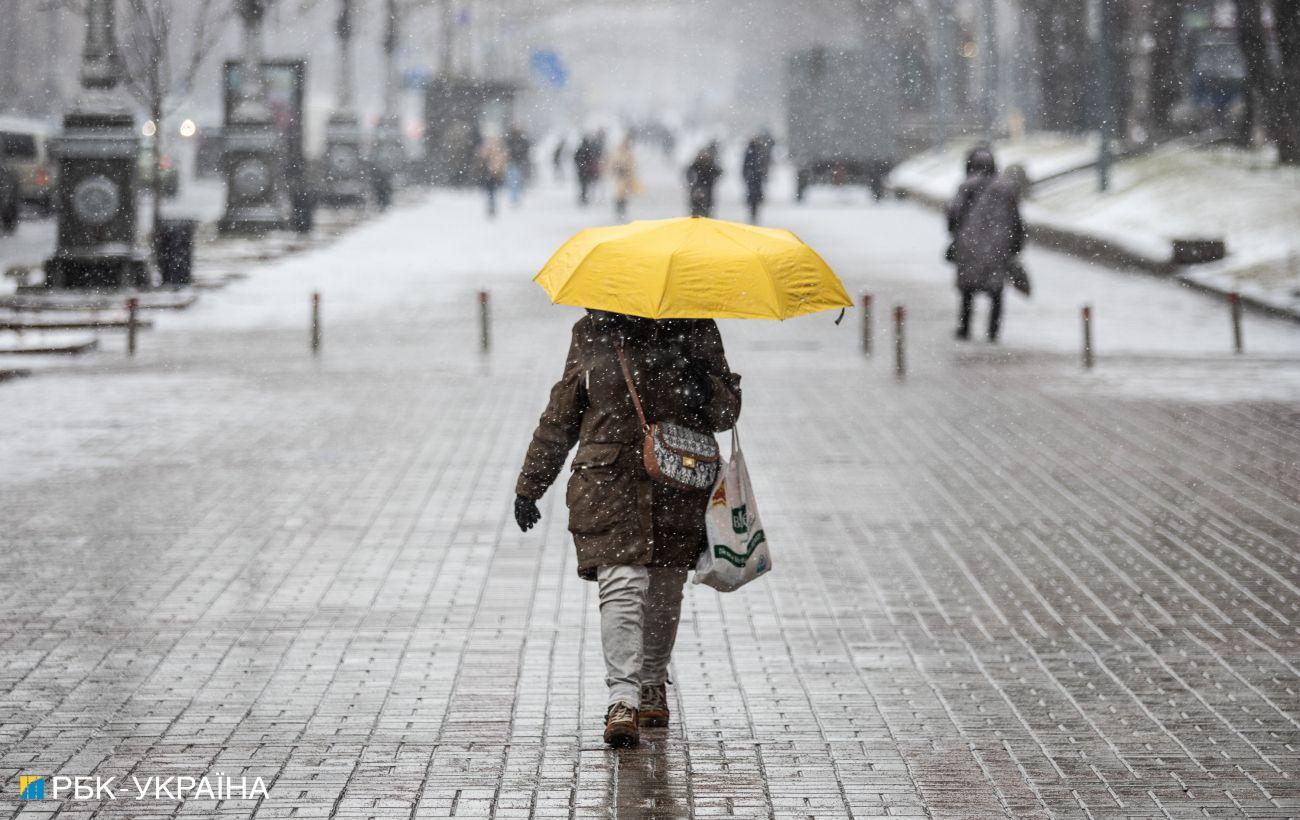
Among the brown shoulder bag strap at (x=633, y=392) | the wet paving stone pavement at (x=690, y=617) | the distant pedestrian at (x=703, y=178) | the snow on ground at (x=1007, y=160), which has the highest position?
the snow on ground at (x=1007, y=160)

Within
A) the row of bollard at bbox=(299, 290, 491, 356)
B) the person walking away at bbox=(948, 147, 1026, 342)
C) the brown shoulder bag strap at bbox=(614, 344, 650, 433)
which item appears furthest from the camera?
the person walking away at bbox=(948, 147, 1026, 342)

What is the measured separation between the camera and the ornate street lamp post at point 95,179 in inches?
886

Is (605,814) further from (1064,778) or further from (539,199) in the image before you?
(539,199)

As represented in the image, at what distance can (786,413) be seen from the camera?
1426cm

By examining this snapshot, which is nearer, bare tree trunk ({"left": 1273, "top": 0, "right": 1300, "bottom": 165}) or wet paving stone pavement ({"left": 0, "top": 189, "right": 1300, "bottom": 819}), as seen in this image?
wet paving stone pavement ({"left": 0, "top": 189, "right": 1300, "bottom": 819})

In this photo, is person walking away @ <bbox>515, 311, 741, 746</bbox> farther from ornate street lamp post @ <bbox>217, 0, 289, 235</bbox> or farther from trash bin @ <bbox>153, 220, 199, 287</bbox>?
ornate street lamp post @ <bbox>217, 0, 289, 235</bbox>

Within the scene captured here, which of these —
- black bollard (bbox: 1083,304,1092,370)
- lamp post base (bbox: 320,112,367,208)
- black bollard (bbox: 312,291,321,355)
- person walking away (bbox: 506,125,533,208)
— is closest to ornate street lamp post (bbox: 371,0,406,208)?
lamp post base (bbox: 320,112,367,208)

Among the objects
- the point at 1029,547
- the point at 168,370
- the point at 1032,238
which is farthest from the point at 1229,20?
the point at 1029,547

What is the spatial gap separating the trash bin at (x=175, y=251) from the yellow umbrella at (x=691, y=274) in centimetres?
1811

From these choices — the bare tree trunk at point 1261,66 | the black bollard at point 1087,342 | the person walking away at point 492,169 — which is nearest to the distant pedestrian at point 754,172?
the person walking away at point 492,169

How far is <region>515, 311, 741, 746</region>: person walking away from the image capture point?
19.9ft

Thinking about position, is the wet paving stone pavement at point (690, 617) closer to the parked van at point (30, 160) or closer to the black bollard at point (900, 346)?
the black bollard at point (900, 346)

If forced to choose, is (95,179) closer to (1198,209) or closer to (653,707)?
(1198,209)

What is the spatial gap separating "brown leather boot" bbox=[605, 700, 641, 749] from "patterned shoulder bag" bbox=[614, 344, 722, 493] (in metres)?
0.68
